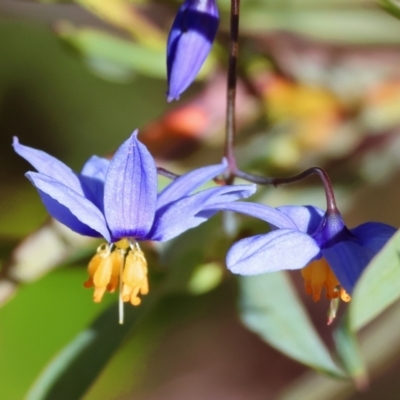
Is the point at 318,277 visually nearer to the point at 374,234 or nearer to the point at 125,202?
the point at 374,234

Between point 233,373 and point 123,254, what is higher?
point 123,254

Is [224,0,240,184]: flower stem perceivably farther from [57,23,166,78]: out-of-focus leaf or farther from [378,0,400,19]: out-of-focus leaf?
[57,23,166,78]: out-of-focus leaf

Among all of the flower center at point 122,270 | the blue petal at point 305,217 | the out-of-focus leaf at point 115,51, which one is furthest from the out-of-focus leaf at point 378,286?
the out-of-focus leaf at point 115,51

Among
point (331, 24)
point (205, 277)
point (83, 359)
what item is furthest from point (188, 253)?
point (331, 24)

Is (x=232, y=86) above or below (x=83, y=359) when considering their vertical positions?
above

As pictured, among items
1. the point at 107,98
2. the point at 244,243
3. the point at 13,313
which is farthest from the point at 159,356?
the point at 244,243

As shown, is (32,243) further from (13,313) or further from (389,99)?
(389,99)
